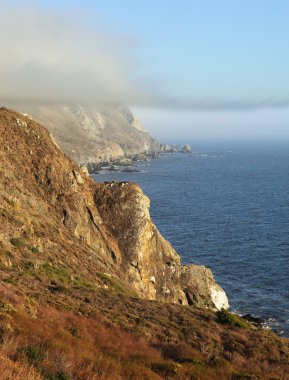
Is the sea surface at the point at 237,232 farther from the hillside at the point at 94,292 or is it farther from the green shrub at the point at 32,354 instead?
the green shrub at the point at 32,354

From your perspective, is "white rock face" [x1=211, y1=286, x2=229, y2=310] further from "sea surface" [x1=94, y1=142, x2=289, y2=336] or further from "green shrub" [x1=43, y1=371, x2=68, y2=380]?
"green shrub" [x1=43, y1=371, x2=68, y2=380]

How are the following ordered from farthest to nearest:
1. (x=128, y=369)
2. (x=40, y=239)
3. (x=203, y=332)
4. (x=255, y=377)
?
(x=40, y=239)
(x=203, y=332)
(x=255, y=377)
(x=128, y=369)

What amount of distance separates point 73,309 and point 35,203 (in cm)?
2173

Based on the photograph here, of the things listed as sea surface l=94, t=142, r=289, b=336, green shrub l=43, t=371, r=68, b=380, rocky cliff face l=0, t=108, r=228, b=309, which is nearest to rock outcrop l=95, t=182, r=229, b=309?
rocky cliff face l=0, t=108, r=228, b=309

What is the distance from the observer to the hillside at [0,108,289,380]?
14.1 meters

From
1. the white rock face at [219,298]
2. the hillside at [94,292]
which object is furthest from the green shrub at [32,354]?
the white rock face at [219,298]

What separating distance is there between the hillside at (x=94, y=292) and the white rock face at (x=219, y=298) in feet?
0.64

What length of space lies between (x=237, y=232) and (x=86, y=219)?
51.3m

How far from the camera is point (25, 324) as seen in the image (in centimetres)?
1554

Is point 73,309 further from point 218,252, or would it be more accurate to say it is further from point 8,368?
point 218,252

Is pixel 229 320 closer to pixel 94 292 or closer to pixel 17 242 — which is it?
pixel 94 292

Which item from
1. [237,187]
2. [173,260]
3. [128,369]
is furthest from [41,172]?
[237,187]

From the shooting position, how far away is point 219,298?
5309 centimetres

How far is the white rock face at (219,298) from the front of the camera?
52.3 meters
